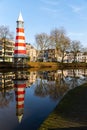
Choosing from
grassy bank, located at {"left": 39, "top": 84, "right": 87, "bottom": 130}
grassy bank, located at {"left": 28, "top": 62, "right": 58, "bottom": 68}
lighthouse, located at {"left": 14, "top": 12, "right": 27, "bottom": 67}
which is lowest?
grassy bank, located at {"left": 39, "top": 84, "right": 87, "bottom": 130}

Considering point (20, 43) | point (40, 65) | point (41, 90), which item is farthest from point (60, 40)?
point (41, 90)

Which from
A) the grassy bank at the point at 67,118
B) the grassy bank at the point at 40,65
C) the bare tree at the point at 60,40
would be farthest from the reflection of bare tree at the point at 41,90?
the bare tree at the point at 60,40

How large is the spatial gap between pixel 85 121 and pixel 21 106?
21.4 ft

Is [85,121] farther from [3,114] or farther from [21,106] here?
[21,106]

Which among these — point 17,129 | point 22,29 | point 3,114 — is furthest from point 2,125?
point 22,29

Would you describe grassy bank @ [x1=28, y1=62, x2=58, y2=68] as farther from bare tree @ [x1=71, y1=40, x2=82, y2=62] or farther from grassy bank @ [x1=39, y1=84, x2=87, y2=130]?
grassy bank @ [x1=39, y1=84, x2=87, y2=130]

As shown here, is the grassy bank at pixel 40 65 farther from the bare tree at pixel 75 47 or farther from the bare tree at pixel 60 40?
the bare tree at pixel 75 47

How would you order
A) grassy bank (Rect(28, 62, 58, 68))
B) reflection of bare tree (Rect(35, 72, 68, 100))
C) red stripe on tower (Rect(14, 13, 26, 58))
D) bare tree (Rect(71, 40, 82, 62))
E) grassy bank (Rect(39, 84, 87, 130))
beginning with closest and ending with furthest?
1. grassy bank (Rect(39, 84, 87, 130))
2. reflection of bare tree (Rect(35, 72, 68, 100))
3. red stripe on tower (Rect(14, 13, 26, 58))
4. grassy bank (Rect(28, 62, 58, 68))
5. bare tree (Rect(71, 40, 82, 62))

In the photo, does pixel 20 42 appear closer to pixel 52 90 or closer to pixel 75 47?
pixel 52 90

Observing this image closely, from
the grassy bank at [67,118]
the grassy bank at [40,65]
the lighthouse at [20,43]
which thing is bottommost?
the grassy bank at [67,118]

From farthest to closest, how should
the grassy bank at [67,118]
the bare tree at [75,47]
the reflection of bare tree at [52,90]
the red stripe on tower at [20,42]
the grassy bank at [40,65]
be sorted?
the bare tree at [75,47], the grassy bank at [40,65], the red stripe on tower at [20,42], the reflection of bare tree at [52,90], the grassy bank at [67,118]

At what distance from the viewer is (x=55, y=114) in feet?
42.9

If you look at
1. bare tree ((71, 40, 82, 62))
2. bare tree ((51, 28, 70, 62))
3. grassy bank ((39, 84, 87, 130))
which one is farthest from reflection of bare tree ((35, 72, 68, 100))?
bare tree ((71, 40, 82, 62))

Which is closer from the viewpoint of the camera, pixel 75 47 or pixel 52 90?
pixel 52 90
